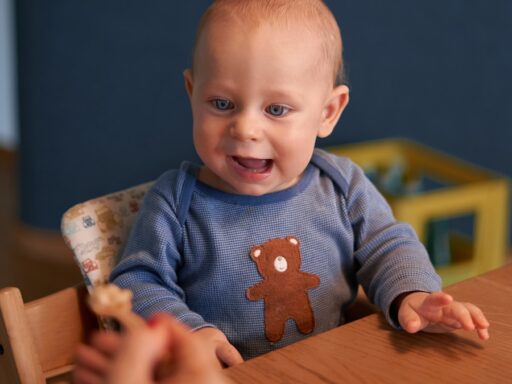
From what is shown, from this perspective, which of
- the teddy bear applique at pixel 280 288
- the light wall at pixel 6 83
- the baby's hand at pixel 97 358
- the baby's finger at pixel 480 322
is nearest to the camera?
the baby's hand at pixel 97 358

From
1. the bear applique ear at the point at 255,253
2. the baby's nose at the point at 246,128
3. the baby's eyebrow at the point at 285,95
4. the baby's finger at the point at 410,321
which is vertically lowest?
the bear applique ear at the point at 255,253

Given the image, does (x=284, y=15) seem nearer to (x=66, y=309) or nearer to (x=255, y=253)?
(x=255, y=253)

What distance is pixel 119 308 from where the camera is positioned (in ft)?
1.98

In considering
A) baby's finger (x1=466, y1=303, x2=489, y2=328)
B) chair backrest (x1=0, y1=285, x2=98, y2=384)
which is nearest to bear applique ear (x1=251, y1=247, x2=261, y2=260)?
chair backrest (x1=0, y1=285, x2=98, y2=384)

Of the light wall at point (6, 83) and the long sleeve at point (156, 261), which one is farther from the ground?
the long sleeve at point (156, 261)

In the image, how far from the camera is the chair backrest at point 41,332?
3.20 ft

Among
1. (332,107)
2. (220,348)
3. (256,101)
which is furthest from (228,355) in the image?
(332,107)

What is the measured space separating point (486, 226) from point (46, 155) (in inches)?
56.9

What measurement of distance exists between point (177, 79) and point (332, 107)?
1507 millimetres

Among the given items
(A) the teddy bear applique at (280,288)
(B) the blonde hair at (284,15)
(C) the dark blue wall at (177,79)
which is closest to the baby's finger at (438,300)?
(A) the teddy bear applique at (280,288)

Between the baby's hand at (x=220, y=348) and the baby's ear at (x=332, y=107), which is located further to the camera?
the baby's ear at (x=332, y=107)

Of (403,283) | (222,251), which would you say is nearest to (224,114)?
(222,251)

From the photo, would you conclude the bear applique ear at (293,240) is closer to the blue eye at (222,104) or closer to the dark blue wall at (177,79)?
the blue eye at (222,104)

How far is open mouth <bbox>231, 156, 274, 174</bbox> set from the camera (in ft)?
3.67
